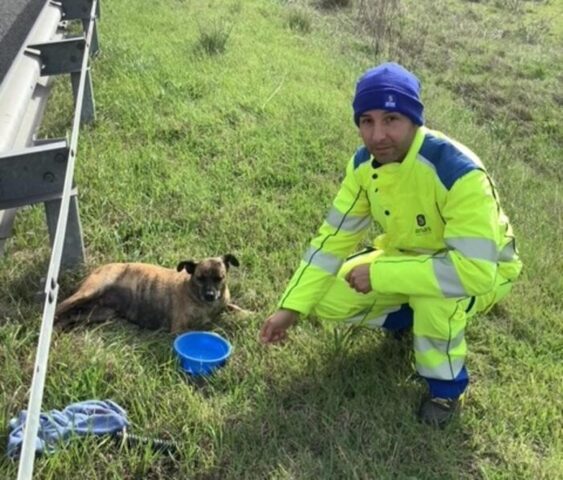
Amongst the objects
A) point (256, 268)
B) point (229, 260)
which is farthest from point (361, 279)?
point (256, 268)

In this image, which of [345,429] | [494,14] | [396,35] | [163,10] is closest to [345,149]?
[345,429]

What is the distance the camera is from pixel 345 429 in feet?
10.1

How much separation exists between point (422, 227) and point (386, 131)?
1.77 feet

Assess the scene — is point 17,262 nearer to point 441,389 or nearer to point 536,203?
point 441,389

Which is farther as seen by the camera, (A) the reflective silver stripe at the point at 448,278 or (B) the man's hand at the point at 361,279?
(B) the man's hand at the point at 361,279

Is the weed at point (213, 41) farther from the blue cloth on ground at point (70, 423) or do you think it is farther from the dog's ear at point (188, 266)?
the blue cloth on ground at point (70, 423)

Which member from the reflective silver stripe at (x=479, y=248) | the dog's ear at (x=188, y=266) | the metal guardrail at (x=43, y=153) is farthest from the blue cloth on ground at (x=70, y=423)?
the reflective silver stripe at (x=479, y=248)

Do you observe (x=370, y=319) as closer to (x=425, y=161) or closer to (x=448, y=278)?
(x=448, y=278)

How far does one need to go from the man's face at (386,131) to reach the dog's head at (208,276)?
4.01 ft

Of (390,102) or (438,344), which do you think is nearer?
(390,102)

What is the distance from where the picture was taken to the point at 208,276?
12.8ft

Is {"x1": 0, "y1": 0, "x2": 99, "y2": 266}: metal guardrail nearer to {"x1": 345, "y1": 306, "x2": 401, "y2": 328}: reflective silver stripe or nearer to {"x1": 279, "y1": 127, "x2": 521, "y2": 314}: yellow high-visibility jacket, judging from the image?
{"x1": 279, "y1": 127, "x2": 521, "y2": 314}: yellow high-visibility jacket

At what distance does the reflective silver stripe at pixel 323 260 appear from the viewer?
3.51 meters

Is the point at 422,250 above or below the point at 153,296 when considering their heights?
above
